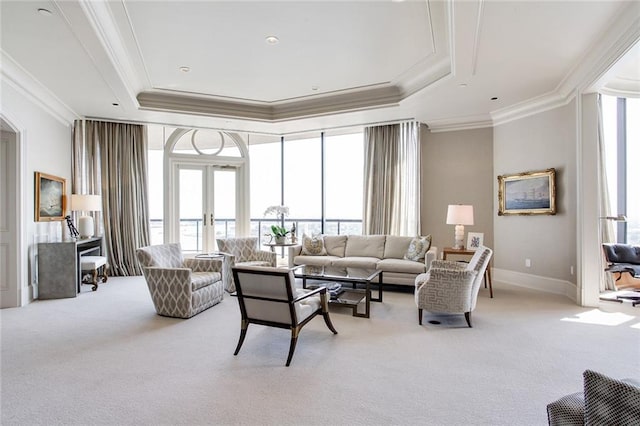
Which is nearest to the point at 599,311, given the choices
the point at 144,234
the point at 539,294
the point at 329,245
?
the point at 539,294

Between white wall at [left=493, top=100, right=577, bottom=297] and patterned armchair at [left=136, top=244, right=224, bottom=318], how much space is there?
4831mm

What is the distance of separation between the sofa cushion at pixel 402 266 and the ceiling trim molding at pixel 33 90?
5258mm

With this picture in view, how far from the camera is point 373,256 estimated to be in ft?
19.1

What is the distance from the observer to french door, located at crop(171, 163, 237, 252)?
7.30 m

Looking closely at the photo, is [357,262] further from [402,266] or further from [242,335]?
[242,335]

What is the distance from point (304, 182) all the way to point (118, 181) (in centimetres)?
367

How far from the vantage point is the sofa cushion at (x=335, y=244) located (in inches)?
239

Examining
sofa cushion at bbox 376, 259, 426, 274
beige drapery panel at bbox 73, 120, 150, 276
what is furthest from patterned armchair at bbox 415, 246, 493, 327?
beige drapery panel at bbox 73, 120, 150, 276

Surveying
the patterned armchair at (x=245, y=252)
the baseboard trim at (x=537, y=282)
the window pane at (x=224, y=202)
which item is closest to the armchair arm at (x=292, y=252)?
the patterned armchair at (x=245, y=252)

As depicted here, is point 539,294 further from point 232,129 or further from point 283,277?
point 232,129

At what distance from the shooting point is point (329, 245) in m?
6.16

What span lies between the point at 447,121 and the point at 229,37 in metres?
4.18

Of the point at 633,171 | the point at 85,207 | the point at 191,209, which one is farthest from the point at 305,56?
the point at 633,171

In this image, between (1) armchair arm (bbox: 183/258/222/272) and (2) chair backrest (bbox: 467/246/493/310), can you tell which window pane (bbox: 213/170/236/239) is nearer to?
(1) armchair arm (bbox: 183/258/222/272)
